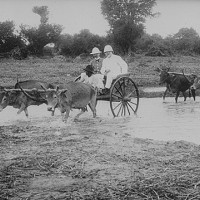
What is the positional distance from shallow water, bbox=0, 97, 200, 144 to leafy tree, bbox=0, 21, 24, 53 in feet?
84.1

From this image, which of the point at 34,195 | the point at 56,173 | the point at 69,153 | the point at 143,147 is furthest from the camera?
the point at 143,147

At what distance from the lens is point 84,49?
49.3 meters

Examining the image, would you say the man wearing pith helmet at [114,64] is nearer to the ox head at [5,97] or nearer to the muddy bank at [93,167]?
the ox head at [5,97]

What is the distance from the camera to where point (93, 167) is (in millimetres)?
5926

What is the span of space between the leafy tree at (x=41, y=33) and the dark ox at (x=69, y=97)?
3221cm

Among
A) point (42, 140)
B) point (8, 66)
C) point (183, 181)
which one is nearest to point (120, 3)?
→ point (8, 66)

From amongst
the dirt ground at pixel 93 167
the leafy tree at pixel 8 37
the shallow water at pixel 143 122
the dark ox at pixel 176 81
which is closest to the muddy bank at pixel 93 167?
the dirt ground at pixel 93 167

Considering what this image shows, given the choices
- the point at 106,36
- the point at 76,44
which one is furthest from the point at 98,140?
the point at 106,36

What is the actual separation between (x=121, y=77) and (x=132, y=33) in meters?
37.8

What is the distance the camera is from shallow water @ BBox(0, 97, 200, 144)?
9.89m

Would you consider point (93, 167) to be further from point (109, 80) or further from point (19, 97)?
point (19, 97)

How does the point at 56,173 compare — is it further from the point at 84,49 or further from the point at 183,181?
the point at 84,49

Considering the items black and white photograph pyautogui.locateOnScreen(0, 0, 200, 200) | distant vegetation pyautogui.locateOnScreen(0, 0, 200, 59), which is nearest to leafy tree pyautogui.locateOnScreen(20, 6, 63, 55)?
distant vegetation pyautogui.locateOnScreen(0, 0, 200, 59)

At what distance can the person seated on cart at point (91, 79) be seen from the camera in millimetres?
12242
